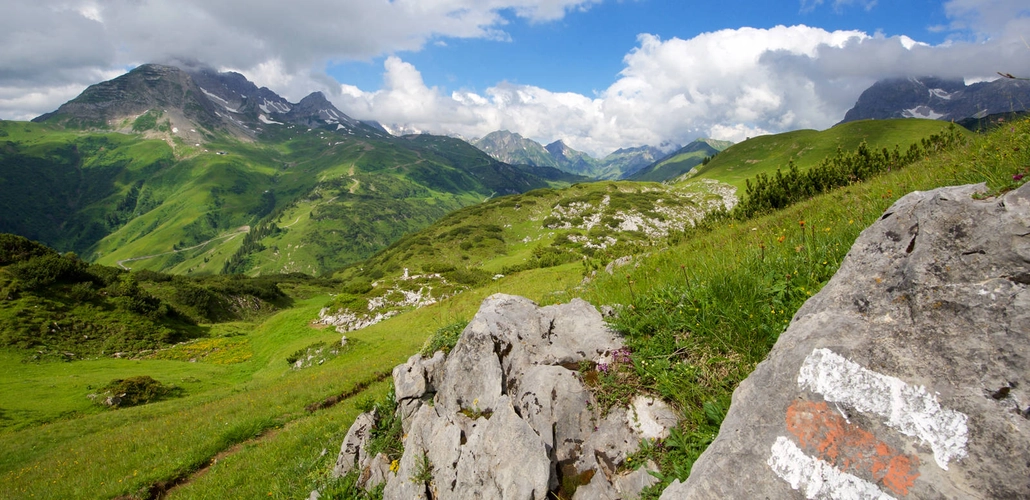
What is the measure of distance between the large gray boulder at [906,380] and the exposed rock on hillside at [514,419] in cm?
179

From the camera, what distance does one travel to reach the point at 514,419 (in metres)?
6.75

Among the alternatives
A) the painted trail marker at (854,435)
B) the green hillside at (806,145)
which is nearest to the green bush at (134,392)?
the painted trail marker at (854,435)

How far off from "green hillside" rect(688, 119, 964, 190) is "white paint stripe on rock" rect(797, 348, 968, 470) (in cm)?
10750

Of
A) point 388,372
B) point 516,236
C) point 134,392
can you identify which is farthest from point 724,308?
point 516,236

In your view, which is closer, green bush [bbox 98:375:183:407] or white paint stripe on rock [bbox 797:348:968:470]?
white paint stripe on rock [bbox 797:348:968:470]

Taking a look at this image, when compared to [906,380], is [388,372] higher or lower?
lower

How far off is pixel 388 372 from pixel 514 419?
17012 mm

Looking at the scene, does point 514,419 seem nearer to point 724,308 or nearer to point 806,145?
point 724,308

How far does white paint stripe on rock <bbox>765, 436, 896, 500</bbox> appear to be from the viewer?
10.6ft

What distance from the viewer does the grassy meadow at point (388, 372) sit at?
18.8 feet

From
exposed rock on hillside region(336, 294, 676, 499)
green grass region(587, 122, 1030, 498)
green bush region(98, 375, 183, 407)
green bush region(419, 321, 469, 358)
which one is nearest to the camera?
green grass region(587, 122, 1030, 498)

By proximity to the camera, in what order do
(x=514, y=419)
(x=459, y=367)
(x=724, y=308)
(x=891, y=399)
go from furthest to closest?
(x=459, y=367) < (x=514, y=419) < (x=724, y=308) < (x=891, y=399)

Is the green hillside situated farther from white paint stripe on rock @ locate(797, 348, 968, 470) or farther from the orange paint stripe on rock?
the orange paint stripe on rock

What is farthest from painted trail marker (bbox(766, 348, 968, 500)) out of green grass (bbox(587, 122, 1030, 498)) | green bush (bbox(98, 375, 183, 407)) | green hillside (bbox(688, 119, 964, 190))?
green hillside (bbox(688, 119, 964, 190))
